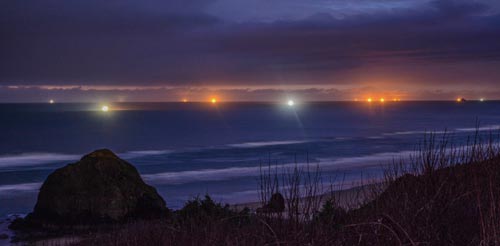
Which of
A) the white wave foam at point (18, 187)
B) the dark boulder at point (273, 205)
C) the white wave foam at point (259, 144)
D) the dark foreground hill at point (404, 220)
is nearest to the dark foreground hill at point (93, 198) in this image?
the dark foreground hill at point (404, 220)

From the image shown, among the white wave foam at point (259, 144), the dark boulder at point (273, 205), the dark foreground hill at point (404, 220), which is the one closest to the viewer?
the dark foreground hill at point (404, 220)

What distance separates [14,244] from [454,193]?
1294 centimetres

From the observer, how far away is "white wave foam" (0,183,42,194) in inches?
1207

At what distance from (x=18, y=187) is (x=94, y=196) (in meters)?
16.2

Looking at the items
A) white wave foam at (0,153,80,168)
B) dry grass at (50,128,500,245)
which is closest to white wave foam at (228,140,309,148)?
white wave foam at (0,153,80,168)

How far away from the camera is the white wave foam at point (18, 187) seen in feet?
101

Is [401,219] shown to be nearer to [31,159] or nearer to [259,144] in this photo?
[31,159]

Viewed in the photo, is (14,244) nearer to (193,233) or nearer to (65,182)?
(65,182)

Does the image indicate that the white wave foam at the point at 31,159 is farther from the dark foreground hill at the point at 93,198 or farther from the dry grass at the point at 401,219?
the dry grass at the point at 401,219

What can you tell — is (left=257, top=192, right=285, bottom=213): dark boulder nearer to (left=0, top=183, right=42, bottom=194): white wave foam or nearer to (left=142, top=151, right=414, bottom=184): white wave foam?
(left=142, top=151, right=414, bottom=184): white wave foam

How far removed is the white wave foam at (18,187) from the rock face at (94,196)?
13237 millimetres

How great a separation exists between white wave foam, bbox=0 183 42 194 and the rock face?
13237 mm

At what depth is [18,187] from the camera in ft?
105

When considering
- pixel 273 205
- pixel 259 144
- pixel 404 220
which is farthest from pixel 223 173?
pixel 404 220
